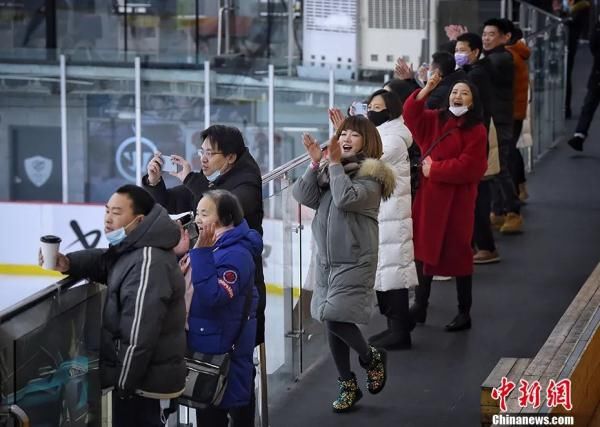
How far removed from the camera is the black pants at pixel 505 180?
28.8ft

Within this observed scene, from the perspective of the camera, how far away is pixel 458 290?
6.98 meters

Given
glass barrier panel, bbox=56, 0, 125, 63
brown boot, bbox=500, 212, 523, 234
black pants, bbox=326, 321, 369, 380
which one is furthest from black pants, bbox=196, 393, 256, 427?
glass barrier panel, bbox=56, 0, 125, 63

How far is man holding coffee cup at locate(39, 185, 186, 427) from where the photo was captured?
4289 mm

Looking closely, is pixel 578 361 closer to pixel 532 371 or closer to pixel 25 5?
pixel 532 371

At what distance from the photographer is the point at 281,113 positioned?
16453mm

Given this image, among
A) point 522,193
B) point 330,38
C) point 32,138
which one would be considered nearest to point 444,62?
point 522,193

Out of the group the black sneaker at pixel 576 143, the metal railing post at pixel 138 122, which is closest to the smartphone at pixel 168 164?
the black sneaker at pixel 576 143

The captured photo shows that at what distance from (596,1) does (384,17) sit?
902 centimetres

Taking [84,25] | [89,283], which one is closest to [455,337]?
[89,283]

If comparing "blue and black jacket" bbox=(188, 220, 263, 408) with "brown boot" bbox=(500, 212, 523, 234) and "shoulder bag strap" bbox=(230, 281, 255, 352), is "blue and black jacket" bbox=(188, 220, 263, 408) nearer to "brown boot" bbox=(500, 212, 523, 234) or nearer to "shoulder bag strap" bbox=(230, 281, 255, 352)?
"shoulder bag strap" bbox=(230, 281, 255, 352)

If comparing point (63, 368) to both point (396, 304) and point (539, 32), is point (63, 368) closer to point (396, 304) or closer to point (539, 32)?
point (396, 304)

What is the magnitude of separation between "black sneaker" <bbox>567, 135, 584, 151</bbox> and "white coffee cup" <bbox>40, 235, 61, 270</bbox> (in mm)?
9037

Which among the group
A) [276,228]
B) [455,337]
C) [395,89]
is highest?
[395,89]

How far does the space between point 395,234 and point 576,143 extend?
6330 millimetres
